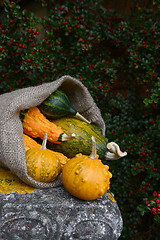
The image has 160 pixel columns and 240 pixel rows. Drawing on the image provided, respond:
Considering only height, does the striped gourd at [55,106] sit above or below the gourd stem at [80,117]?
above

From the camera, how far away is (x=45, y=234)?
2.97 ft

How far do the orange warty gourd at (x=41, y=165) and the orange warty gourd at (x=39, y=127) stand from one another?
0.46 ft

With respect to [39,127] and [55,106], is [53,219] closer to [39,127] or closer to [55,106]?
[39,127]

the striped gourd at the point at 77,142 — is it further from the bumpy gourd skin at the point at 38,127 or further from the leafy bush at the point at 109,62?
the leafy bush at the point at 109,62

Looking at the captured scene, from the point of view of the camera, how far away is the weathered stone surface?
89 cm

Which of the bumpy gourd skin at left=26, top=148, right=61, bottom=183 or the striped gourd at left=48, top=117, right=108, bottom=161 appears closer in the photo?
the bumpy gourd skin at left=26, top=148, right=61, bottom=183

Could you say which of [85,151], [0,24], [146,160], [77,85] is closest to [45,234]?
[85,151]

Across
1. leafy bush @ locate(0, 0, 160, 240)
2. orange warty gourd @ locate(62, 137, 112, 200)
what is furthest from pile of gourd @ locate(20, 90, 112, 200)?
leafy bush @ locate(0, 0, 160, 240)

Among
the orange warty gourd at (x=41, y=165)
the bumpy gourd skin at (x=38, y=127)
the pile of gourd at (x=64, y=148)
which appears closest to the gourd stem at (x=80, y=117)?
the pile of gourd at (x=64, y=148)

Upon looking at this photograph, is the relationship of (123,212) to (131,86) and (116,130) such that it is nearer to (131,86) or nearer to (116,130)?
(116,130)

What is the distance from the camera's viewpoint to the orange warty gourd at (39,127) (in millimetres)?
1204

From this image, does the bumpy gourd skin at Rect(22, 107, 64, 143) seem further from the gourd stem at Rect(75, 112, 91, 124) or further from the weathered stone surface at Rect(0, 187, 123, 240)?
the weathered stone surface at Rect(0, 187, 123, 240)

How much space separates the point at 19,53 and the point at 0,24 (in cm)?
28

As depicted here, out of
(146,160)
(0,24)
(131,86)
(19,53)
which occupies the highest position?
(0,24)
